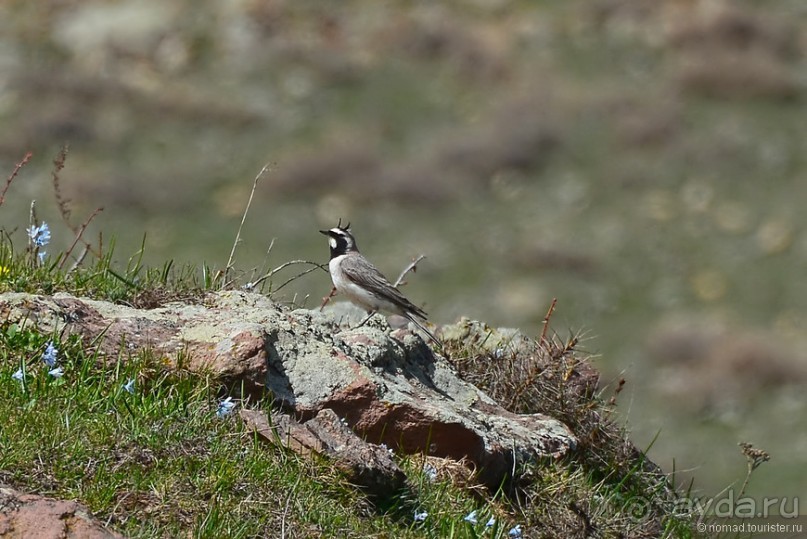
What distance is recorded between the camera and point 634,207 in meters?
24.4

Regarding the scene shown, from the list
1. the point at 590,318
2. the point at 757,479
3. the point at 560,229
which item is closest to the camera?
the point at 757,479

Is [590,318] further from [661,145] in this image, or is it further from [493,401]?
[493,401]

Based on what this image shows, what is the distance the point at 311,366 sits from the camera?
7.34 meters

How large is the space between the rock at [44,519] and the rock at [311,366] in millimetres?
1213

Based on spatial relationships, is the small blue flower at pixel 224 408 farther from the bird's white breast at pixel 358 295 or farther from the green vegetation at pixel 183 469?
the bird's white breast at pixel 358 295

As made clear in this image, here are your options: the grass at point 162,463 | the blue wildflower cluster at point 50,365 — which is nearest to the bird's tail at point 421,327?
the grass at point 162,463

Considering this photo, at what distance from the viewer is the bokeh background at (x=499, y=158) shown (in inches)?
803

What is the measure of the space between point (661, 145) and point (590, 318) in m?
7.30

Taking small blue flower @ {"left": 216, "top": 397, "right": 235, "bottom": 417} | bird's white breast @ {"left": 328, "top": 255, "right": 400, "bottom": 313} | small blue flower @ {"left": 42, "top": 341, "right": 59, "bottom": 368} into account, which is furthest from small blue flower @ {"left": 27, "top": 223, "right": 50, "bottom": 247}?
bird's white breast @ {"left": 328, "top": 255, "right": 400, "bottom": 313}

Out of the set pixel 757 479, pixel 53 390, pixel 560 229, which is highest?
pixel 560 229

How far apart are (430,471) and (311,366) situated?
2.67 feet

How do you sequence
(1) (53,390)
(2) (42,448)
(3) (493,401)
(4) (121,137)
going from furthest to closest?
1. (4) (121,137)
2. (3) (493,401)
3. (1) (53,390)
4. (2) (42,448)

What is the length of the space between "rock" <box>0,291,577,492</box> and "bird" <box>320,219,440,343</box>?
193 centimetres

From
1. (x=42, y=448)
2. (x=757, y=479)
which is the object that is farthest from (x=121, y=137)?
(x=42, y=448)
